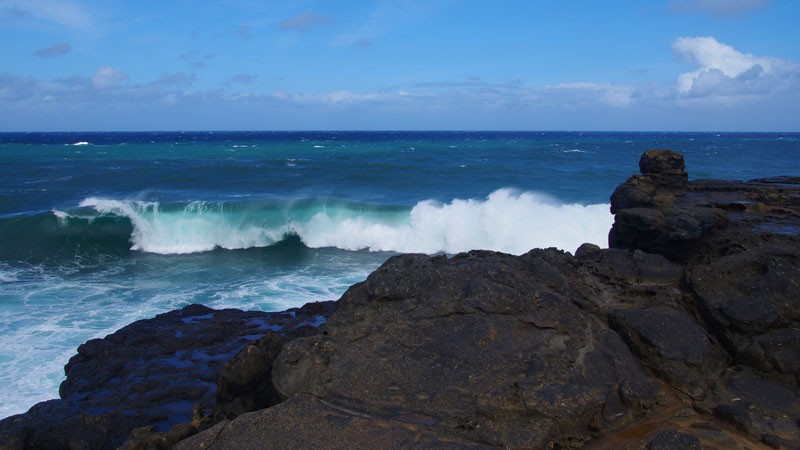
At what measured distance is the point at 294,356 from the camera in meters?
4.68

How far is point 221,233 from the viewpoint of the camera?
65.6 feet

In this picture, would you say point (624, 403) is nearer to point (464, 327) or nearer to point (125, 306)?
point (464, 327)

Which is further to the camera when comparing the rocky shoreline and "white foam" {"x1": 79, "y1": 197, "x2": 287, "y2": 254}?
"white foam" {"x1": 79, "y1": 197, "x2": 287, "y2": 254}

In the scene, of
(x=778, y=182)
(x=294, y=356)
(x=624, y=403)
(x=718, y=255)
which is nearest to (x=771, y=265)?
(x=718, y=255)

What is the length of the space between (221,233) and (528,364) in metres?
16.9

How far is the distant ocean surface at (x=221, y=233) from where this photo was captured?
1162 cm

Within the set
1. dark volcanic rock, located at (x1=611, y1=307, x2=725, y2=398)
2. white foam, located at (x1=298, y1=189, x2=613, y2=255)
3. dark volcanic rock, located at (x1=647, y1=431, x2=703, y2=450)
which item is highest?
dark volcanic rock, located at (x1=611, y1=307, x2=725, y2=398)

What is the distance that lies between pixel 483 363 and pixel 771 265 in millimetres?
2785

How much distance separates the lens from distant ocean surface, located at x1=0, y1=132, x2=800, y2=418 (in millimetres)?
11625

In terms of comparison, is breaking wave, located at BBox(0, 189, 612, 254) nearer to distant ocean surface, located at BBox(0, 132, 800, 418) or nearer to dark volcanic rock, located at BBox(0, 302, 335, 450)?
distant ocean surface, located at BBox(0, 132, 800, 418)

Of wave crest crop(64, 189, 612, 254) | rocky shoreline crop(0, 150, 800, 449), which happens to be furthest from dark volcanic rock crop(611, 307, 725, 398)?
wave crest crop(64, 189, 612, 254)

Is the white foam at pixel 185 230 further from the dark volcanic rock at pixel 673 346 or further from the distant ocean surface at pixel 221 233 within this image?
the dark volcanic rock at pixel 673 346

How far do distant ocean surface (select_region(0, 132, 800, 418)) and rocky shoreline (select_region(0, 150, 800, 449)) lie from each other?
4.31 metres

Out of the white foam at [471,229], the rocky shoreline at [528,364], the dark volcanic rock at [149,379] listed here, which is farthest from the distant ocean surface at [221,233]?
the rocky shoreline at [528,364]
